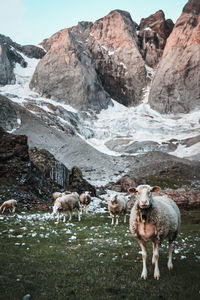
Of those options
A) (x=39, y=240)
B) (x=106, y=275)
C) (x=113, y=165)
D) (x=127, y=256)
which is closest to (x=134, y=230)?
(x=106, y=275)

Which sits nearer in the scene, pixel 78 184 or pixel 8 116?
pixel 78 184

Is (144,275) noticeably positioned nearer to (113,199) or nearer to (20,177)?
(113,199)

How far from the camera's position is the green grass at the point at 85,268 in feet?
24.2

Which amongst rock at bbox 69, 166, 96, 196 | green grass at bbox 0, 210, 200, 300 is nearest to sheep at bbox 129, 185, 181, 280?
green grass at bbox 0, 210, 200, 300

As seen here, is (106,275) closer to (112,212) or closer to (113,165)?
(112,212)

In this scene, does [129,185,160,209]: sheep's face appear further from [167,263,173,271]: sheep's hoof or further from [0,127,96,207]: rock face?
[0,127,96,207]: rock face

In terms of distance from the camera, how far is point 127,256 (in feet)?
36.5

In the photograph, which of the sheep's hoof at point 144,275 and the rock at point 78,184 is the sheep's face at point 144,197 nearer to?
the sheep's hoof at point 144,275

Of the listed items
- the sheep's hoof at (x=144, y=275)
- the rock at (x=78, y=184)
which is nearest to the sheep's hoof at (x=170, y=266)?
the sheep's hoof at (x=144, y=275)

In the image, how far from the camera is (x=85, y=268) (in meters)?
9.42

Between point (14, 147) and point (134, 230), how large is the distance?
89.1 feet

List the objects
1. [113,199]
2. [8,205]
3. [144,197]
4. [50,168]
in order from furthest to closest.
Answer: [50,168] < [8,205] < [113,199] < [144,197]

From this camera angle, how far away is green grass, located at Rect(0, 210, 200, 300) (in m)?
7.38

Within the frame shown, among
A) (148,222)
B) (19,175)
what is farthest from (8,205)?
(148,222)
